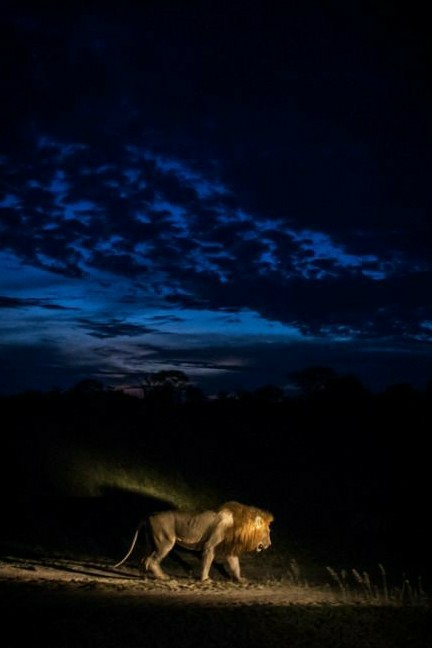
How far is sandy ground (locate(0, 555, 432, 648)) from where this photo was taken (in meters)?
8.11

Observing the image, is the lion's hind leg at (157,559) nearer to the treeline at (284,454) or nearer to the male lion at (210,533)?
the male lion at (210,533)

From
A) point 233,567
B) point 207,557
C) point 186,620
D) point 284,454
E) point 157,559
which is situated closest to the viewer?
point 186,620

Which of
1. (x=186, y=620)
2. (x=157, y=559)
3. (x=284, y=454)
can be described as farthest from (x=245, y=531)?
(x=284, y=454)

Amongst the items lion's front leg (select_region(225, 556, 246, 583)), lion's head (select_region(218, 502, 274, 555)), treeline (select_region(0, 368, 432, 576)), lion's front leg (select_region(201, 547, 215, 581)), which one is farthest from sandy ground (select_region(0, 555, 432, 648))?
treeline (select_region(0, 368, 432, 576))

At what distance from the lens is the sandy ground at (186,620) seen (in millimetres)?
8109

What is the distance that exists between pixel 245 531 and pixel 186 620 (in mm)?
→ 4617

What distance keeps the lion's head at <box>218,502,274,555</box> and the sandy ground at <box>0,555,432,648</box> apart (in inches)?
69.2

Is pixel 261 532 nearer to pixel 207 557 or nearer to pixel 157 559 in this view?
pixel 207 557

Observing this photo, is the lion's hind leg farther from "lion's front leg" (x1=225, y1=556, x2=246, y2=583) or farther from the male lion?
"lion's front leg" (x1=225, y1=556, x2=246, y2=583)

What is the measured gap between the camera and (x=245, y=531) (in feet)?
43.8

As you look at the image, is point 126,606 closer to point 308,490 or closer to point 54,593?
point 54,593

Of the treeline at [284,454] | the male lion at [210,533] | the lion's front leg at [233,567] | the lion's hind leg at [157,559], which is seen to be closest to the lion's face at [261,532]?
the male lion at [210,533]

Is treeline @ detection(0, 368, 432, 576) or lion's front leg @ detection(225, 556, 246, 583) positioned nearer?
lion's front leg @ detection(225, 556, 246, 583)

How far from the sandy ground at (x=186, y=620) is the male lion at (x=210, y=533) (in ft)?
4.38
